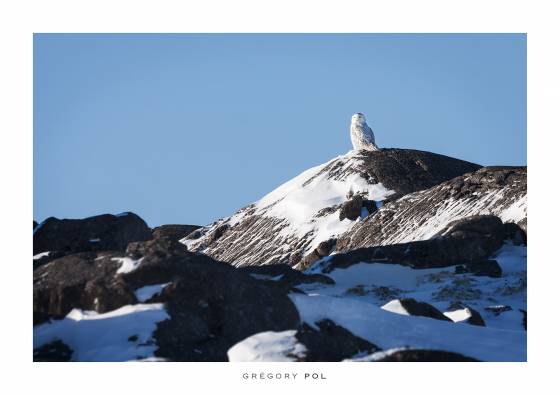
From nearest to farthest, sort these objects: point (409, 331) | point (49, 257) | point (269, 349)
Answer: point (269, 349), point (409, 331), point (49, 257)

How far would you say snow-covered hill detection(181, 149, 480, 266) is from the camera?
89.2 metres

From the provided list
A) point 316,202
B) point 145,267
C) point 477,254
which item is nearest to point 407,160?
point 316,202

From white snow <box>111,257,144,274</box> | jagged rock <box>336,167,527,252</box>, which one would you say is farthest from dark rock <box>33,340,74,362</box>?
jagged rock <box>336,167,527,252</box>

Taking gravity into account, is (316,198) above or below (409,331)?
above

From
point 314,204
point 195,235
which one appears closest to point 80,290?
point 314,204

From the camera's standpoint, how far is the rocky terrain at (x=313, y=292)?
3466 centimetres

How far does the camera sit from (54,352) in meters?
34.8

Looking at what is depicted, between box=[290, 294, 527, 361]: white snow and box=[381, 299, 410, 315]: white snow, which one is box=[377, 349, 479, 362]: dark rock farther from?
box=[381, 299, 410, 315]: white snow

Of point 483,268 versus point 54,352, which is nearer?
point 54,352

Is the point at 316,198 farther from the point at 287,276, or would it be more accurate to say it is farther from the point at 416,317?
the point at 416,317

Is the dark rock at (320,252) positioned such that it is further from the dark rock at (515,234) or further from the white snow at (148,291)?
the white snow at (148,291)

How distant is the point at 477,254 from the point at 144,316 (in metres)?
29.3

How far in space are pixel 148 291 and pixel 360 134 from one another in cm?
7789

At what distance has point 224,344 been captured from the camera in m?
35.7
